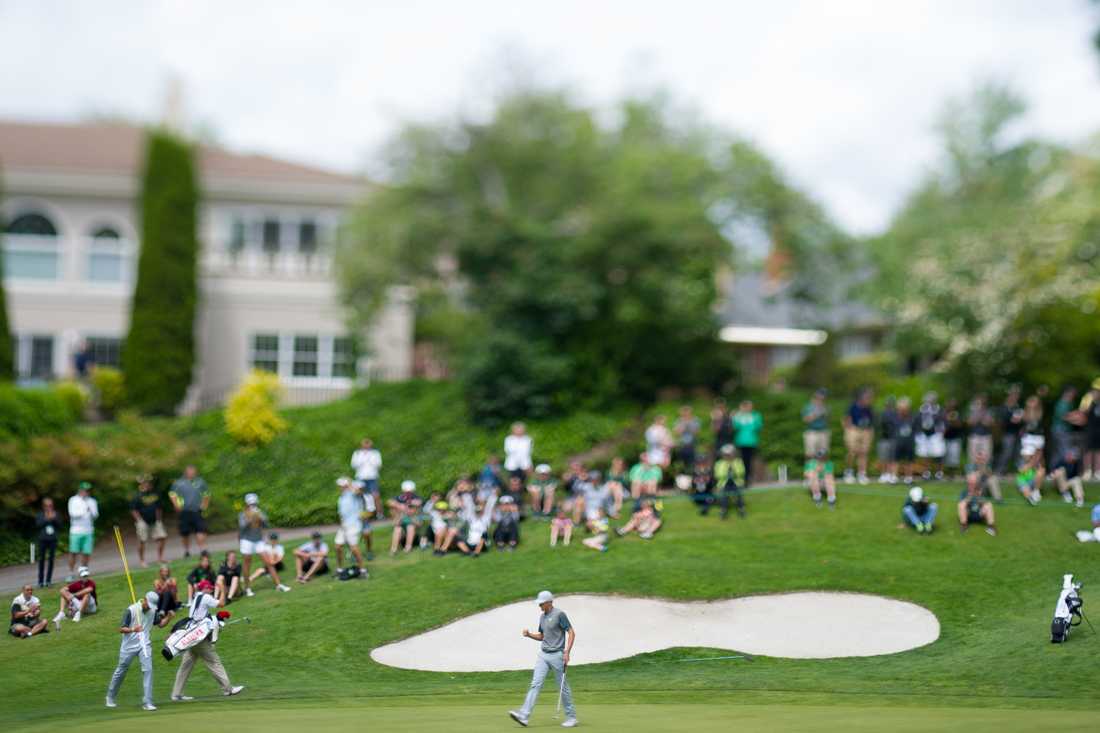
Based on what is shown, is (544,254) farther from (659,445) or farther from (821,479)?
(821,479)

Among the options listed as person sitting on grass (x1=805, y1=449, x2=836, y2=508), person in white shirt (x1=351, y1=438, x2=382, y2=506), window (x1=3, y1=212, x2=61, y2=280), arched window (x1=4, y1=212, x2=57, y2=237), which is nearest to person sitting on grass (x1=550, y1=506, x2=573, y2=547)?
person in white shirt (x1=351, y1=438, x2=382, y2=506)

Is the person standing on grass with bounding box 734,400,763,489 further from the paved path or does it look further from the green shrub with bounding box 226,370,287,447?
the green shrub with bounding box 226,370,287,447

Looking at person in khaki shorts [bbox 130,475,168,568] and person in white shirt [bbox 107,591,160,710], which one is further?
person in khaki shorts [bbox 130,475,168,568]

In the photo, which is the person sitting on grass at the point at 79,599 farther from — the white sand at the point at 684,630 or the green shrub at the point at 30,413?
the green shrub at the point at 30,413

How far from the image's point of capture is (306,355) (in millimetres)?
38812

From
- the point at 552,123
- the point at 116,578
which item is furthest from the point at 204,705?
the point at 552,123

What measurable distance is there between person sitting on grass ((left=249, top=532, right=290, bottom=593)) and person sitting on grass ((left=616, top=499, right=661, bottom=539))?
6511mm

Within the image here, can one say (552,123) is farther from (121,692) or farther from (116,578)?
(121,692)

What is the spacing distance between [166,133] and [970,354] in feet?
81.8

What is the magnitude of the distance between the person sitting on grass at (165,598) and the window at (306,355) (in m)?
19.9

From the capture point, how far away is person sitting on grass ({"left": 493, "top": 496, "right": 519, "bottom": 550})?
22625 mm

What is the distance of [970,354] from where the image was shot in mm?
29547

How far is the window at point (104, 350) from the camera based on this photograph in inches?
1500

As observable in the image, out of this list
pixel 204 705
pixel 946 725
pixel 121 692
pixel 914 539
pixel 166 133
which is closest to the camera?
pixel 946 725
